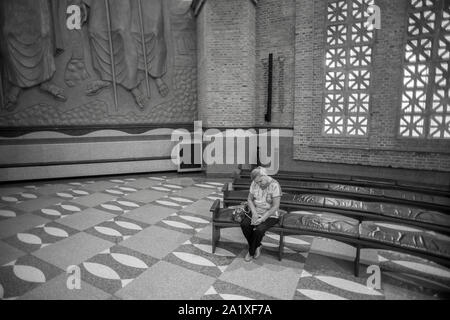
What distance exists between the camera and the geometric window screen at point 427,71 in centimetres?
619

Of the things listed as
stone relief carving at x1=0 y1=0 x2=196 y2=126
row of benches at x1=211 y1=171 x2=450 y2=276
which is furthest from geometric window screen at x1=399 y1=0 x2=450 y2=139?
stone relief carving at x1=0 y1=0 x2=196 y2=126

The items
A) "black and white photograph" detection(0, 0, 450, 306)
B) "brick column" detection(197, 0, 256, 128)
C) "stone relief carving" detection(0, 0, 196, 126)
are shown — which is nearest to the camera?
"black and white photograph" detection(0, 0, 450, 306)

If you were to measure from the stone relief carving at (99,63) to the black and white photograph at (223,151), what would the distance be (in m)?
0.04

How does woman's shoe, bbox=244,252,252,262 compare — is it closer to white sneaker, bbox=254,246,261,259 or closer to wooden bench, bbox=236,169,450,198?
white sneaker, bbox=254,246,261,259

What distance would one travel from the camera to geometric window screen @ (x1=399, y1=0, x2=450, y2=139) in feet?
20.3

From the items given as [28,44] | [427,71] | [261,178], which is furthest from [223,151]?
[28,44]

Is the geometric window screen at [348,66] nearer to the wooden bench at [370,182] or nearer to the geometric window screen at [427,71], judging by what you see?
the geometric window screen at [427,71]

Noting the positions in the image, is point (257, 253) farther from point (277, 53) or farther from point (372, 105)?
point (277, 53)

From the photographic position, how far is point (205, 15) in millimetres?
7930

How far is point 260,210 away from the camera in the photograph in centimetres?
374

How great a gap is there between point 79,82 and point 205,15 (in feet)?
12.4

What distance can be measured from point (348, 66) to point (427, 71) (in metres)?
1.61

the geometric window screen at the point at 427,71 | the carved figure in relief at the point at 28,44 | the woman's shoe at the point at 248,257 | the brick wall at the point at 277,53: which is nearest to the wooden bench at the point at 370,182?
the geometric window screen at the point at 427,71

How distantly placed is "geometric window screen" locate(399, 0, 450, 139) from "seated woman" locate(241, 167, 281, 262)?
470cm
